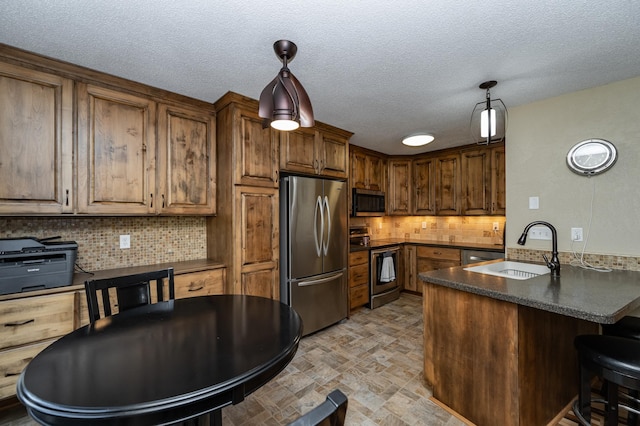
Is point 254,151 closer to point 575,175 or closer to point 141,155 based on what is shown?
point 141,155

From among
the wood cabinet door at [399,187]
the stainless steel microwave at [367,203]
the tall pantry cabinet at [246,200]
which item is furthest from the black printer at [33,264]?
the wood cabinet door at [399,187]

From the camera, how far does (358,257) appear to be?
3791 mm

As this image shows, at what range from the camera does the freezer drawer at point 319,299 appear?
2906mm

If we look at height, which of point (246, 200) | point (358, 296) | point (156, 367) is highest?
point (246, 200)

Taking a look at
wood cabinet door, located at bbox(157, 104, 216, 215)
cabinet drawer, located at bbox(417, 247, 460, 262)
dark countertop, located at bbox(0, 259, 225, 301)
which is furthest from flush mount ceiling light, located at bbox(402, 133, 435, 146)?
dark countertop, located at bbox(0, 259, 225, 301)

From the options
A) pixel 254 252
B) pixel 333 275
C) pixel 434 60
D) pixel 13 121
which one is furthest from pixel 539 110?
pixel 13 121

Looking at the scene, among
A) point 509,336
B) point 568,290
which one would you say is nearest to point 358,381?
point 509,336

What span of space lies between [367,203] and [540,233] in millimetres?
2175

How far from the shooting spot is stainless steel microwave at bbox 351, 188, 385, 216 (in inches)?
159

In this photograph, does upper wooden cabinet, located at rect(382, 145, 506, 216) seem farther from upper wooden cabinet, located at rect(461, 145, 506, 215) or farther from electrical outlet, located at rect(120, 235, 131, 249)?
electrical outlet, located at rect(120, 235, 131, 249)

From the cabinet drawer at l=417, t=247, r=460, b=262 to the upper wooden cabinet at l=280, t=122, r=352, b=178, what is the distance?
190 centimetres

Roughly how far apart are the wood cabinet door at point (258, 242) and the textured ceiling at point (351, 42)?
96 cm

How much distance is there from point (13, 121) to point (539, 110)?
4112mm

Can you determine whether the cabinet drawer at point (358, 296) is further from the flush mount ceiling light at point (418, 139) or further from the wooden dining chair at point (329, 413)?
the wooden dining chair at point (329, 413)
